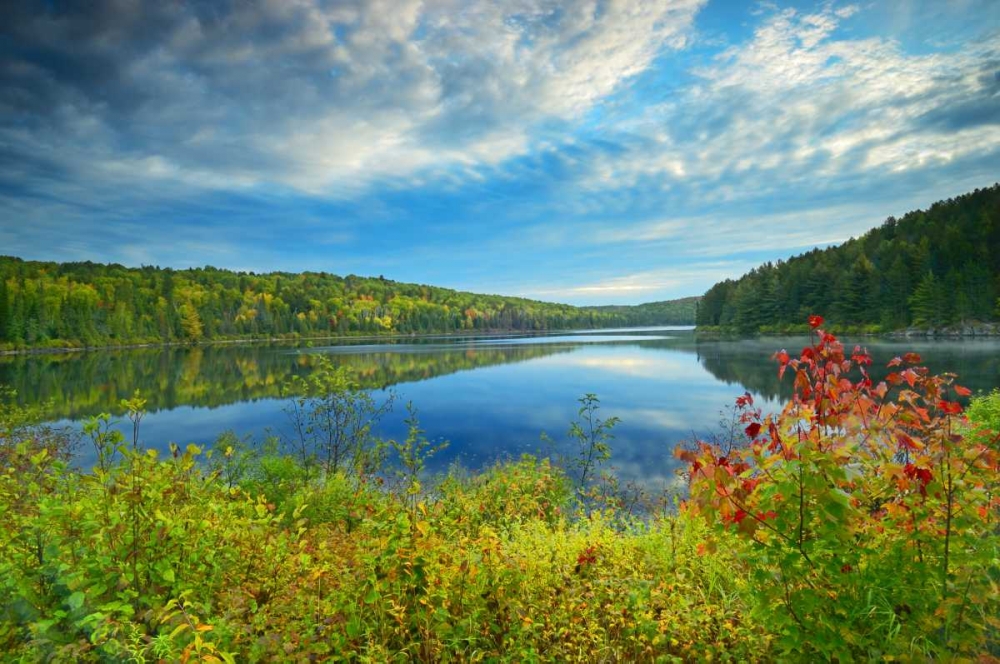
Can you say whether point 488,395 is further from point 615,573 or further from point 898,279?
point 898,279

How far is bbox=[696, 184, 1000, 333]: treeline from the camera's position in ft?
230

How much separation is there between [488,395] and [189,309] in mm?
121770

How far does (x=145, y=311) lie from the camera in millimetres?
116188

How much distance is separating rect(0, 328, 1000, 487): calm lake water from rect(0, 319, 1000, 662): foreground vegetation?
9.82 meters

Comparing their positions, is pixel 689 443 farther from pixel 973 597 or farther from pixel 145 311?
pixel 145 311

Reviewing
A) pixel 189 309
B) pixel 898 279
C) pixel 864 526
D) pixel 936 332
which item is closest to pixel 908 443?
pixel 864 526

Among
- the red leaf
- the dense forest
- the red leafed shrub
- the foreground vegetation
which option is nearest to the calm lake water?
the foreground vegetation

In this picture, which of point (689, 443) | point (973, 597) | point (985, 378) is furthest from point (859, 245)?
point (973, 597)

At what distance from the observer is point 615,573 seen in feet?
15.7

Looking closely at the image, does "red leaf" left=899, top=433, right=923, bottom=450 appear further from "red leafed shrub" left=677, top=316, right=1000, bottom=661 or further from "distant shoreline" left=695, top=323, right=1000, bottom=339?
"distant shoreline" left=695, top=323, right=1000, bottom=339

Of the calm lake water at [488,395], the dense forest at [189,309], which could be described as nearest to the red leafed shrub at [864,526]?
the calm lake water at [488,395]

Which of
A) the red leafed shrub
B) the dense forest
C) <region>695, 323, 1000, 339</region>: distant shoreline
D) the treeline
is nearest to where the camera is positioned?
the red leafed shrub

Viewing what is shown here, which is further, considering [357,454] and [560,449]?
[560,449]

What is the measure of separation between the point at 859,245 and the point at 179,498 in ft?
417
